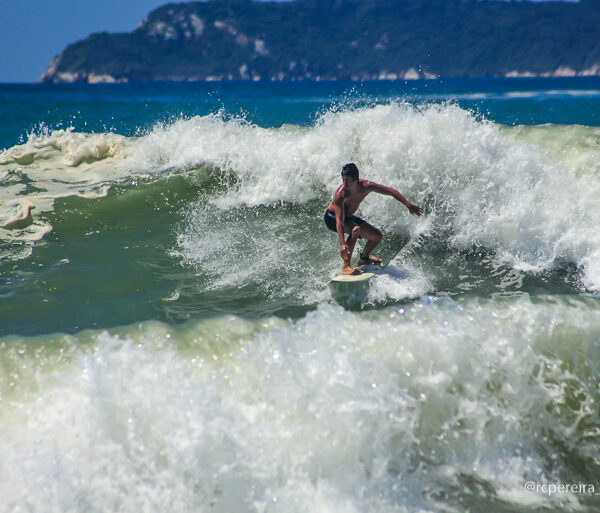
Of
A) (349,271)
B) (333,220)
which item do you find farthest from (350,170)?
(349,271)

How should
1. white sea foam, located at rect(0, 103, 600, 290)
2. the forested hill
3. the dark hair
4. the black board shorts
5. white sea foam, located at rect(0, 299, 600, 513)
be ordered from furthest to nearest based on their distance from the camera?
the forested hill → white sea foam, located at rect(0, 103, 600, 290) → the black board shorts → the dark hair → white sea foam, located at rect(0, 299, 600, 513)

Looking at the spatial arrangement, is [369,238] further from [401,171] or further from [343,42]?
[343,42]

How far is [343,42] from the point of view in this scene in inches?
4508

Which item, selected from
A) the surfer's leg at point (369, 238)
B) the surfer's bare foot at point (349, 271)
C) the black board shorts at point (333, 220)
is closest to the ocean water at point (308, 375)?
the surfer's bare foot at point (349, 271)

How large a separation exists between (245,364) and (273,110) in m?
25.0

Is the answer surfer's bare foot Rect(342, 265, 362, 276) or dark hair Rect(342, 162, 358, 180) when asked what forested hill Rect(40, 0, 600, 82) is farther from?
surfer's bare foot Rect(342, 265, 362, 276)

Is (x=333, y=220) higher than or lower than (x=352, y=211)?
lower

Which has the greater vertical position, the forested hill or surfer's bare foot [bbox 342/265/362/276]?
the forested hill

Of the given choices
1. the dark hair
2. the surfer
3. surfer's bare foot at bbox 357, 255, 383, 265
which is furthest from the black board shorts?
the dark hair

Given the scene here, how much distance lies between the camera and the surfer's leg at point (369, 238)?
5.95 meters

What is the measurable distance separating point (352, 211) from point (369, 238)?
40 centimetres

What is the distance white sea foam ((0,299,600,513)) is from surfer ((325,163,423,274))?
167 cm

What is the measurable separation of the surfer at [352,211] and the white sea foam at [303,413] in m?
1.67

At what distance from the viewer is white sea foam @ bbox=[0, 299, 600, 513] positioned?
317cm
